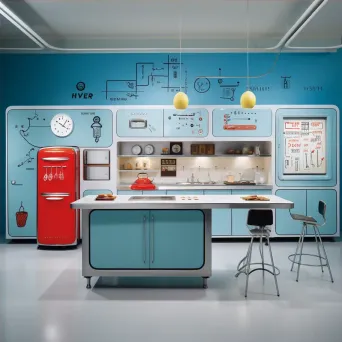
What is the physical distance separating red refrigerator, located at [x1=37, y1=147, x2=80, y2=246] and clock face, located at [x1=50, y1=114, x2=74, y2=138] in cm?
55

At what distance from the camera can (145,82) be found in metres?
7.50

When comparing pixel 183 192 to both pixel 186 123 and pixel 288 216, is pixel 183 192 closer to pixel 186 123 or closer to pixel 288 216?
pixel 186 123

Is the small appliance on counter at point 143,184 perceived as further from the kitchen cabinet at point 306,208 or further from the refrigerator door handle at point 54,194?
the kitchen cabinet at point 306,208

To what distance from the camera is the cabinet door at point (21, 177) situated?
7137 mm

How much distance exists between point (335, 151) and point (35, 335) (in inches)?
226

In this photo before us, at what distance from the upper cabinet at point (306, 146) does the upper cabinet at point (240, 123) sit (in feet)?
0.84

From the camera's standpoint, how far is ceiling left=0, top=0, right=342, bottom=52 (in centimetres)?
601

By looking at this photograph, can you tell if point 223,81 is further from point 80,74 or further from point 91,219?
point 91,219

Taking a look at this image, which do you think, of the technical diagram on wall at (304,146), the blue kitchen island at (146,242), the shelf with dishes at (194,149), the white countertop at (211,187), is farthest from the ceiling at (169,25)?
the blue kitchen island at (146,242)

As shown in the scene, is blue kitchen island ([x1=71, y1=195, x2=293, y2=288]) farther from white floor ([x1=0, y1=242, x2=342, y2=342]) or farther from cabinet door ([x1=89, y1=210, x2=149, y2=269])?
white floor ([x1=0, y1=242, x2=342, y2=342])

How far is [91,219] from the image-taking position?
185 inches

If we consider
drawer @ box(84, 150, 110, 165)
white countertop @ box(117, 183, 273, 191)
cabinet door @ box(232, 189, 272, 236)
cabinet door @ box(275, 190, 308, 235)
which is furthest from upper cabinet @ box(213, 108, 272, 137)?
drawer @ box(84, 150, 110, 165)

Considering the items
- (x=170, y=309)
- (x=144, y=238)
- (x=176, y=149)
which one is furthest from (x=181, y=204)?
(x=176, y=149)

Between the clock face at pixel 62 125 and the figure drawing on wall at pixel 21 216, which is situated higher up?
the clock face at pixel 62 125
